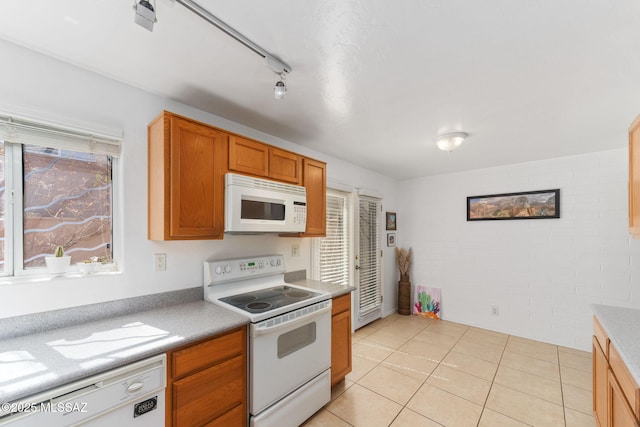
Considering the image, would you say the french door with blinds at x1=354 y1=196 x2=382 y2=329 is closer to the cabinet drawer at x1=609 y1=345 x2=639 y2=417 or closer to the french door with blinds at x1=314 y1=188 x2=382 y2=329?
the french door with blinds at x1=314 y1=188 x2=382 y2=329

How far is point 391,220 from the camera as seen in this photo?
185 inches

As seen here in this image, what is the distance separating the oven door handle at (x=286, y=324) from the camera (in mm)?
1717

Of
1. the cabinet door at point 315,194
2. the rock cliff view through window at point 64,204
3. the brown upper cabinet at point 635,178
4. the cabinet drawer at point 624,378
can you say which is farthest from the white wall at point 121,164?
the brown upper cabinet at point 635,178

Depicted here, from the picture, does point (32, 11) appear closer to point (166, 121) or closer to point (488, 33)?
point (166, 121)

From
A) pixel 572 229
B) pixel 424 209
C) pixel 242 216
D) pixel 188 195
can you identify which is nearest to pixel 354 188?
pixel 424 209

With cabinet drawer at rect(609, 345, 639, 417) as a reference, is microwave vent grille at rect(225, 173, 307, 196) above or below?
above

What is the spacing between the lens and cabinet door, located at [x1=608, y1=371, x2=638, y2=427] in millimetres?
1237

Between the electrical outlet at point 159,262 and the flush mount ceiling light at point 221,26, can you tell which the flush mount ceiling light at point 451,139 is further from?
the electrical outlet at point 159,262

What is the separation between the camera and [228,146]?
6.70 feet

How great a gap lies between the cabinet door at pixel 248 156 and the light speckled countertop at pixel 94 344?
1068 mm

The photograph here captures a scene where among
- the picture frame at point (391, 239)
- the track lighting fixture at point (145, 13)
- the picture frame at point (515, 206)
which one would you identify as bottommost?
the picture frame at point (391, 239)

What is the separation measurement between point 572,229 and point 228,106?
4180mm

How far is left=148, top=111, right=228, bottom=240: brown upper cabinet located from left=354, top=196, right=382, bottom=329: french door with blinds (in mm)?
2376

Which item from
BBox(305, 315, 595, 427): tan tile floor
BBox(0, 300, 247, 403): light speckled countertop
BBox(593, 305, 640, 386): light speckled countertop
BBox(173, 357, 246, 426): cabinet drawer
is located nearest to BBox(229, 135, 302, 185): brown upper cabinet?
BBox(0, 300, 247, 403): light speckled countertop
